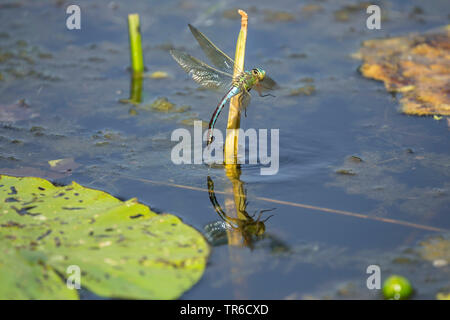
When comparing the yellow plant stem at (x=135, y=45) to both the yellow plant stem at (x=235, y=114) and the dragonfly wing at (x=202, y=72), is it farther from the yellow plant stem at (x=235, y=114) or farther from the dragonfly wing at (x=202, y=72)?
the yellow plant stem at (x=235, y=114)

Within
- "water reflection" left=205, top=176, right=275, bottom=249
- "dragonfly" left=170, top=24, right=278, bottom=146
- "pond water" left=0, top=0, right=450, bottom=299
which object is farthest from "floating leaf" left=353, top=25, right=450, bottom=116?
"water reflection" left=205, top=176, right=275, bottom=249

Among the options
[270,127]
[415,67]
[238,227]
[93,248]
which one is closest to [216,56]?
[270,127]

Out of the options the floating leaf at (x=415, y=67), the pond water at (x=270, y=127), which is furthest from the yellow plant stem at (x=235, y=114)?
the floating leaf at (x=415, y=67)

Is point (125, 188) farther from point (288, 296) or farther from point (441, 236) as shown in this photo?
point (441, 236)

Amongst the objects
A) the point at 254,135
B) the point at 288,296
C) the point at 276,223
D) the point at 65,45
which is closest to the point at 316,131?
the point at 254,135

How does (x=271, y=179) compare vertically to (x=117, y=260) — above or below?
above

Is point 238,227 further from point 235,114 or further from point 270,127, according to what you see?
point 270,127
